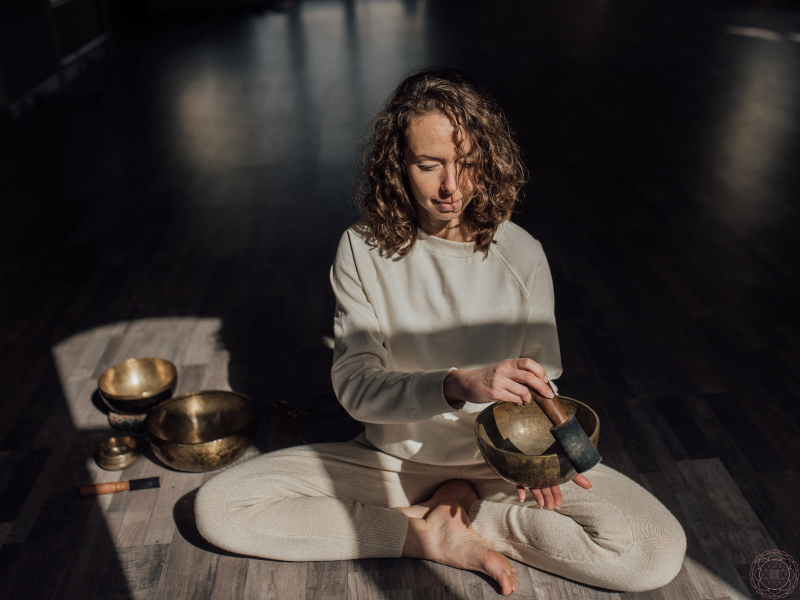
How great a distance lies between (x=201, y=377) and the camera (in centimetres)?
250

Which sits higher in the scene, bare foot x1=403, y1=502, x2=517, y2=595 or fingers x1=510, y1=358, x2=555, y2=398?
fingers x1=510, y1=358, x2=555, y2=398

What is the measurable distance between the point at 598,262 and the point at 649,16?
8.12m

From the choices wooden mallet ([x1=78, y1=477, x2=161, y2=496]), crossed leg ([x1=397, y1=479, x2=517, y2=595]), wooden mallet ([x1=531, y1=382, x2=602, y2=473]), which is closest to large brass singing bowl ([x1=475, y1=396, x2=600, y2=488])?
wooden mallet ([x1=531, y1=382, x2=602, y2=473])

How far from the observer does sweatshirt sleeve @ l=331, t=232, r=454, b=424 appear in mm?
1382

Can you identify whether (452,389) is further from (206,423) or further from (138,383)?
(138,383)

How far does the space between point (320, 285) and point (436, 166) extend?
1.74 metres

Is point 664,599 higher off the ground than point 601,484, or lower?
lower

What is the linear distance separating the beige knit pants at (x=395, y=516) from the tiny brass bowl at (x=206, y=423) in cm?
23

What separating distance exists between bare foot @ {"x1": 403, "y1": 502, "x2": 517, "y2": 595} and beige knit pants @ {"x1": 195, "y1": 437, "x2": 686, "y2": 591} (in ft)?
0.09

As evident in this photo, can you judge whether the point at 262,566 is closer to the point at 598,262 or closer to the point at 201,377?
the point at 201,377

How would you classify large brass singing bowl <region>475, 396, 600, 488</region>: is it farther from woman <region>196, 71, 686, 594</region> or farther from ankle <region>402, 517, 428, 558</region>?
ankle <region>402, 517, 428, 558</region>

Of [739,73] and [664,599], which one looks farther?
[739,73]

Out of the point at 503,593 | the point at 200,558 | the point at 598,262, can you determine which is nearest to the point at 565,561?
the point at 503,593

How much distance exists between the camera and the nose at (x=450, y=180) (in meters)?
1.43
